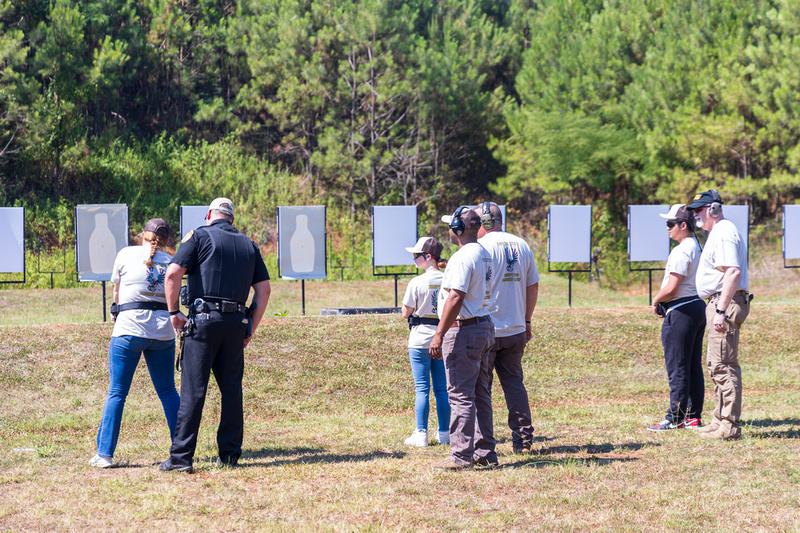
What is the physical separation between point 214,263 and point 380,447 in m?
2.21

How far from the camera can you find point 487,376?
582 cm

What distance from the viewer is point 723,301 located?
20.9 ft

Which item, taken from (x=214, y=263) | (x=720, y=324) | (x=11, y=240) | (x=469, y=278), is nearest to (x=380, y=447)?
(x=469, y=278)

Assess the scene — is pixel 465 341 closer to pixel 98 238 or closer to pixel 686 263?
pixel 686 263

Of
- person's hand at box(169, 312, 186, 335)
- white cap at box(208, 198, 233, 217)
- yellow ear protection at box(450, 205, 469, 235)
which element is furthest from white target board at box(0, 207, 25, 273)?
yellow ear protection at box(450, 205, 469, 235)

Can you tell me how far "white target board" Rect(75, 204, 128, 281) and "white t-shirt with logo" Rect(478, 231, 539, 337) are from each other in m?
9.12

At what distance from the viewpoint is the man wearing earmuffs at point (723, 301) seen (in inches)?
253

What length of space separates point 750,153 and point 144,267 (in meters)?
22.8

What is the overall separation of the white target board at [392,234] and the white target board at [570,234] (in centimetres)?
286

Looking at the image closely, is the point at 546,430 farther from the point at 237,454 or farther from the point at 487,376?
the point at 237,454

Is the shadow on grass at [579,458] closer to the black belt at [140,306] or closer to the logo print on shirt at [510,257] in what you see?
the logo print on shirt at [510,257]

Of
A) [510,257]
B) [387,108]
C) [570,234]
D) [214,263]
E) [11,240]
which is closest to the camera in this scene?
[214,263]

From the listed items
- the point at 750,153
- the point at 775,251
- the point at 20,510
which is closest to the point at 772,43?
the point at 750,153

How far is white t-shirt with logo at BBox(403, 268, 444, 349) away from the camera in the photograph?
638cm
